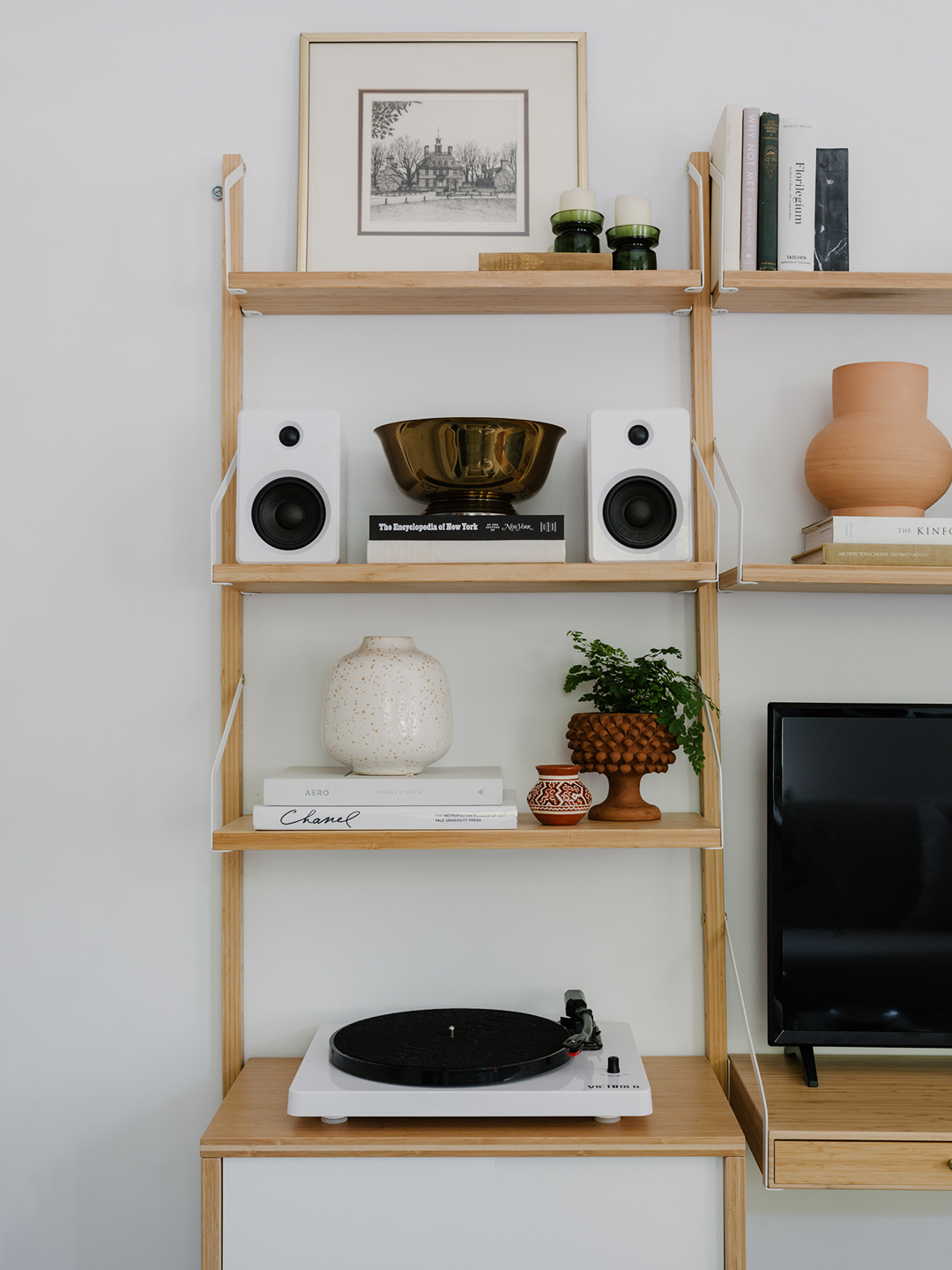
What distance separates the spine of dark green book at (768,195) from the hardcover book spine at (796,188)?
0.05ft

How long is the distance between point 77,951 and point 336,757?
0.57 meters

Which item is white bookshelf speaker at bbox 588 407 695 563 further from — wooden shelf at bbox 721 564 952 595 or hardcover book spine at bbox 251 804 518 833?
hardcover book spine at bbox 251 804 518 833

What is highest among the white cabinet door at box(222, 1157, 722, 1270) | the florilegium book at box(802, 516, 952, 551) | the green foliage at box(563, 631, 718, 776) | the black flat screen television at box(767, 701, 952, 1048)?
the florilegium book at box(802, 516, 952, 551)

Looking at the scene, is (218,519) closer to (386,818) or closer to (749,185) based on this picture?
(386,818)

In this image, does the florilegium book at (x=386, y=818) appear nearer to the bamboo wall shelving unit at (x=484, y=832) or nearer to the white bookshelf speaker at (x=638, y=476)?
the bamboo wall shelving unit at (x=484, y=832)

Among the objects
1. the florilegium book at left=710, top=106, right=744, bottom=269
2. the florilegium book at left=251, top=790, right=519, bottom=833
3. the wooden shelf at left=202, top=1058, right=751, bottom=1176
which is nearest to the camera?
the wooden shelf at left=202, top=1058, right=751, bottom=1176

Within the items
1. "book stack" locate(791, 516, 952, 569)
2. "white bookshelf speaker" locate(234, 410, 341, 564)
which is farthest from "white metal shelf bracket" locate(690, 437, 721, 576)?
"white bookshelf speaker" locate(234, 410, 341, 564)

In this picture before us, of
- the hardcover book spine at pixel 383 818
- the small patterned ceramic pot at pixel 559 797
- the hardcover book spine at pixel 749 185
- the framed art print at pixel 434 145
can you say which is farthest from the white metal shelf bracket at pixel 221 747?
the hardcover book spine at pixel 749 185

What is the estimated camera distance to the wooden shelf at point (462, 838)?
138 centimetres

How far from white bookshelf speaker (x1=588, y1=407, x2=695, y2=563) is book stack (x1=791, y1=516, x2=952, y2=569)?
0.22 metres

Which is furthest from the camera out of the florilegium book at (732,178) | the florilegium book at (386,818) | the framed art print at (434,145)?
the framed art print at (434,145)

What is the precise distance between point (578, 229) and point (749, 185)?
10.6 inches

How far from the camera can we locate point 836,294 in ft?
5.13

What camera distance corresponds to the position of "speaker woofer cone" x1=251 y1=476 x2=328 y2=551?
4.80 feet
